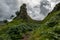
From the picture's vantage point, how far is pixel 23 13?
159625 mm

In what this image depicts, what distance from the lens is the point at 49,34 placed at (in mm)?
32031

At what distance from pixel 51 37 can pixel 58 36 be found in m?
1.15

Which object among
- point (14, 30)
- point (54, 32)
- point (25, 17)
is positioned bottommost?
point (54, 32)

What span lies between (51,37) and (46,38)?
83cm

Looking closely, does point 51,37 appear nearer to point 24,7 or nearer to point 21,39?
point 21,39

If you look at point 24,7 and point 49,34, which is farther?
point 24,7

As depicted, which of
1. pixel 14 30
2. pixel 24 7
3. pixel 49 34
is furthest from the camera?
pixel 24 7

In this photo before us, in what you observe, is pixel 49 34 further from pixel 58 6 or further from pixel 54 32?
pixel 58 6

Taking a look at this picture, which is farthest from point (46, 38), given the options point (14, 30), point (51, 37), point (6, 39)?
point (14, 30)

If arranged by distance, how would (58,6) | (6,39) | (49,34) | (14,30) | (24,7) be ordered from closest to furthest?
(49,34), (6,39), (14,30), (58,6), (24,7)

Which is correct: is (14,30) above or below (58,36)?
above

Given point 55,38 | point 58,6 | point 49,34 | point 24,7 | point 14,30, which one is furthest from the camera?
point 24,7

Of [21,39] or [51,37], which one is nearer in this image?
→ [51,37]

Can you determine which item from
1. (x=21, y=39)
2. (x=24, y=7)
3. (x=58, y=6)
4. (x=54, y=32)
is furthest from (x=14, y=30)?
A: (x=24, y=7)
